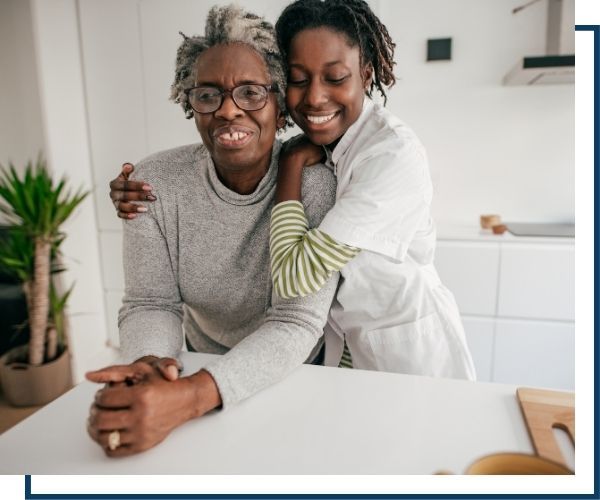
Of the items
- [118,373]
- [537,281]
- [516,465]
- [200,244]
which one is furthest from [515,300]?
[118,373]

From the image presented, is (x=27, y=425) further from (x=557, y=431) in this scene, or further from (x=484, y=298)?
(x=484, y=298)

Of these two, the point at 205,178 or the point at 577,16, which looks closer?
the point at 577,16

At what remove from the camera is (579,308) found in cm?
65

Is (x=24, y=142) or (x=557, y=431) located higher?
(x=24, y=142)

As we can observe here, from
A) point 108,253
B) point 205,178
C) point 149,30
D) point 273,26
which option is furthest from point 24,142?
point 273,26

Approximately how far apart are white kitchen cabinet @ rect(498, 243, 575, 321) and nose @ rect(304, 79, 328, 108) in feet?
4.34

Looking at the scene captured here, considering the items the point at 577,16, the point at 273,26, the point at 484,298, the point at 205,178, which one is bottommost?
the point at 484,298

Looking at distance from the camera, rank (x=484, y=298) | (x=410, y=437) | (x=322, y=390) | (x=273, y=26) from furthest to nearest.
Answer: (x=484, y=298), (x=273, y=26), (x=322, y=390), (x=410, y=437)

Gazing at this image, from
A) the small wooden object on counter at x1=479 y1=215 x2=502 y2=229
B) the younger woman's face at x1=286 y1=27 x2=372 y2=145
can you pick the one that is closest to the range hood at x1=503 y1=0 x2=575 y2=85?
the small wooden object on counter at x1=479 y1=215 x2=502 y2=229

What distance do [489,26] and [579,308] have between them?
6.32 feet

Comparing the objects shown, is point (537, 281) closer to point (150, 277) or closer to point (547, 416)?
point (547, 416)

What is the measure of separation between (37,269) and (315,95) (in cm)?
159

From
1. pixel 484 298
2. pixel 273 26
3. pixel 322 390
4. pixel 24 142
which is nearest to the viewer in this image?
pixel 322 390

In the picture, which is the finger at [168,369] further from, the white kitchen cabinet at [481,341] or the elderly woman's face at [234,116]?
the white kitchen cabinet at [481,341]
